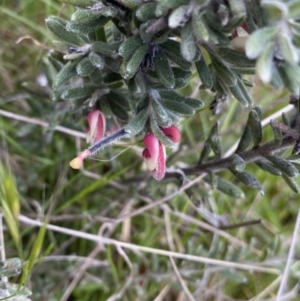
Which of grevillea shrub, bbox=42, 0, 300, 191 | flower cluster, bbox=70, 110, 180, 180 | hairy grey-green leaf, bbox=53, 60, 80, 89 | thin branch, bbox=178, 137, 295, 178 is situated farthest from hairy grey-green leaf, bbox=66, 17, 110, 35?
thin branch, bbox=178, 137, 295, 178

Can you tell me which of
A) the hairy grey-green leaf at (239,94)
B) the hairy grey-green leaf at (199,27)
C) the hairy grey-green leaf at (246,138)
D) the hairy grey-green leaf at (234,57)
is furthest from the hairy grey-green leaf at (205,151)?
the hairy grey-green leaf at (199,27)

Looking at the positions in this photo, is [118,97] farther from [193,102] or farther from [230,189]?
[230,189]

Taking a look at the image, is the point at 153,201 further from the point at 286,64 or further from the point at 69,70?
the point at 286,64

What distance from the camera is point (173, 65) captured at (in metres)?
1.15

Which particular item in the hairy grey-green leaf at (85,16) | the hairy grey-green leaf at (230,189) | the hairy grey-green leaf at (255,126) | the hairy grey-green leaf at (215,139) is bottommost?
the hairy grey-green leaf at (230,189)

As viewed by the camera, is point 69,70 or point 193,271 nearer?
point 69,70

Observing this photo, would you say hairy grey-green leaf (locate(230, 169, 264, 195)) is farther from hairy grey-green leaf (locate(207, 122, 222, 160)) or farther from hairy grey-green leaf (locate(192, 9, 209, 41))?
hairy grey-green leaf (locate(192, 9, 209, 41))

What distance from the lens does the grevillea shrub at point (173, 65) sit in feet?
2.57

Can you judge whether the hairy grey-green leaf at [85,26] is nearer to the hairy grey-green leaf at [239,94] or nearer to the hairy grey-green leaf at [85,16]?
the hairy grey-green leaf at [85,16]

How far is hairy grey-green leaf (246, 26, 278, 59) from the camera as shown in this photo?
73 centimetres

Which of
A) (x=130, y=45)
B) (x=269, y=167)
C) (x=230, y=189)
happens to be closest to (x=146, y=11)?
(x=130, y=45)

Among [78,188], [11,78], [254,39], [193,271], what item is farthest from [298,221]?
[11,78]

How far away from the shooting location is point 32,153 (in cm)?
184

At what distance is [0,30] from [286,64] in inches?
54.9
